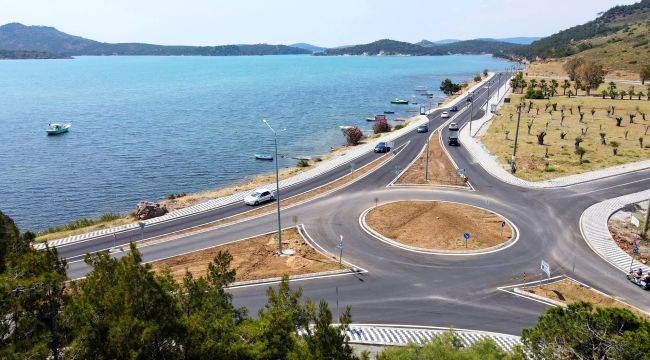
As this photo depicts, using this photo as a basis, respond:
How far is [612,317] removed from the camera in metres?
16.2

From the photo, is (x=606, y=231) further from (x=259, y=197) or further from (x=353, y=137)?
(x=353, y=137)

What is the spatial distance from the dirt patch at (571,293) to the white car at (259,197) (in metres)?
29.8

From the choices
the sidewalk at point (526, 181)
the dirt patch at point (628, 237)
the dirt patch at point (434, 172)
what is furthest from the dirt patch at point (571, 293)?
the dirt patch at point (434, 172)

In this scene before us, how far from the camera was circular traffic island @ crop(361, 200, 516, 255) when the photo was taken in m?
40.1

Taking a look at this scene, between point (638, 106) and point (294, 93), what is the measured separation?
12158 cm

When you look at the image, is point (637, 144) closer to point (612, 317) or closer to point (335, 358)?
point (612, 317)

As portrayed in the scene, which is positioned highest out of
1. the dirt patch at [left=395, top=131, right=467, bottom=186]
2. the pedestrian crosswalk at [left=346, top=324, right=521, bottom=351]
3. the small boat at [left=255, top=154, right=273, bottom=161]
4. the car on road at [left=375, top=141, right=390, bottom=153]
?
the car on road at [left=375, top=141, right=390, bottom=153]

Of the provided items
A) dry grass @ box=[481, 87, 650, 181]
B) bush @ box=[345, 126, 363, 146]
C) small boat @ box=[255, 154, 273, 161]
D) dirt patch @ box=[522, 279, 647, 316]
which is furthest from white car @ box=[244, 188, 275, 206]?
bush @ box=[345, 126, 363, 146]

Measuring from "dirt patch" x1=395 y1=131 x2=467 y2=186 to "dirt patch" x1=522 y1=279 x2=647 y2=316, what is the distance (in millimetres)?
24221

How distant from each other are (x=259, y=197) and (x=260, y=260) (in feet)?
49.3

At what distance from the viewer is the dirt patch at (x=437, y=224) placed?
40.8 meters

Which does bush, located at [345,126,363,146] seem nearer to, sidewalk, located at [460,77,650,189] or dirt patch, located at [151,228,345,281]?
sidewalk, located at [460,77,650,189]

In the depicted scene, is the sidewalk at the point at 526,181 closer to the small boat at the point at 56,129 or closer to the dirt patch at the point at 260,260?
the dirt patch at the point at 260,260

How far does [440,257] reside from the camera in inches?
1497
